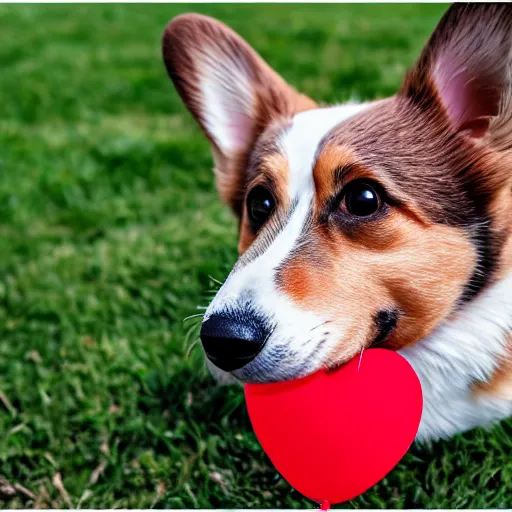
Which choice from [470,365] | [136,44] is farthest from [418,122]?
[136,44]

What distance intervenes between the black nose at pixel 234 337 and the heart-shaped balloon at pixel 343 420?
8.0 inches

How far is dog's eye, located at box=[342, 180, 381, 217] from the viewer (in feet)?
7.22

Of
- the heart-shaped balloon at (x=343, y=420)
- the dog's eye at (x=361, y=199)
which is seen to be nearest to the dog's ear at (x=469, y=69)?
the dog's eye at (x=361, y=199)

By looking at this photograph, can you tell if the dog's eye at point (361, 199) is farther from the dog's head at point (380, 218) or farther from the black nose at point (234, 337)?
the black nose at point (234, 337)

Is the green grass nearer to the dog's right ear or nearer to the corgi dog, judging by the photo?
the corgi dog

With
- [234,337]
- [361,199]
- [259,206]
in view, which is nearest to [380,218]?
[361,199]

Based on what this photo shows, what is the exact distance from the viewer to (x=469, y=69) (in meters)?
2.33

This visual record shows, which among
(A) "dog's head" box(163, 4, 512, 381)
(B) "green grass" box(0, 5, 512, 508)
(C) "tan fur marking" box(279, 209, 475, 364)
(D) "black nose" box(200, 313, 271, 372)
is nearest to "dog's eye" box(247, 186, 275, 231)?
(A) "dog's head" box(163, 4, 512, 381)

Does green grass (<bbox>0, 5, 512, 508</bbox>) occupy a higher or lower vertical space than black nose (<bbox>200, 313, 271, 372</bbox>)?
lower

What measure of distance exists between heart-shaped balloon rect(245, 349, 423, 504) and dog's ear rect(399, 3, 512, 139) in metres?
0.81

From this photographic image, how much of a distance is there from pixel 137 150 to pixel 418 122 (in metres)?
3.18

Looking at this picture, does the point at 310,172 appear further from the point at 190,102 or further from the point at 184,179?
the point at 184,179

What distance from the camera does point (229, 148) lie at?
297 centimetres

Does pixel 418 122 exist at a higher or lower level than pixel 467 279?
higher
